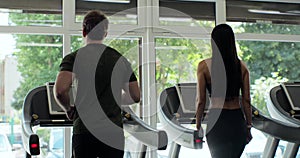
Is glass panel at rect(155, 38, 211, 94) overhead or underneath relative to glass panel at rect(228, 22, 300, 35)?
underneath

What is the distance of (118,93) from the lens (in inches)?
94.0

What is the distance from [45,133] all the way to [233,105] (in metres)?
→ 2.91

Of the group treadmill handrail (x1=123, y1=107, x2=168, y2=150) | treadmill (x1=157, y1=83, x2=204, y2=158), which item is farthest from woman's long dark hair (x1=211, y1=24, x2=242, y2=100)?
treadmill (x1=157, y1=83, x2=204, y2=158)

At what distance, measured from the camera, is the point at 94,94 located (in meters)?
2.30

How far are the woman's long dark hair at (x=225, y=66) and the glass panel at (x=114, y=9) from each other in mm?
2596

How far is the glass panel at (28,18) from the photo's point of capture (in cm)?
489

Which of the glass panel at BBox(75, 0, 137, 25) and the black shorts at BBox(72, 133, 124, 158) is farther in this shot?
the glass panel at BBox(75, 0, 137, 25)

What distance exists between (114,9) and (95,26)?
3.01m

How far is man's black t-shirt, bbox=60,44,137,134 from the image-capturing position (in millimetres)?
2305

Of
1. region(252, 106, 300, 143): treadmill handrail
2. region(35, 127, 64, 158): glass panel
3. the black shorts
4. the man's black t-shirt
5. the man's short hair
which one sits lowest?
region(35, 127, 64, 158): glass panel

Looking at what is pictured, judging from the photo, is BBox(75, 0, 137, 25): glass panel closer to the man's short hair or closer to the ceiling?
the ceiling

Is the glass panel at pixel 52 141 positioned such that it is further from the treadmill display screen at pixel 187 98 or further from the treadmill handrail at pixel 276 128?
the treadmill handrail at pixel 276 128

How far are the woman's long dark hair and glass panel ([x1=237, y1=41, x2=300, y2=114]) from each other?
9.52 ft

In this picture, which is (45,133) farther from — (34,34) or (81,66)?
(81,66)
